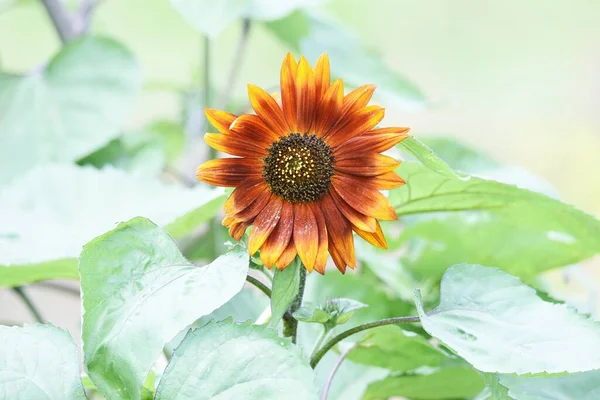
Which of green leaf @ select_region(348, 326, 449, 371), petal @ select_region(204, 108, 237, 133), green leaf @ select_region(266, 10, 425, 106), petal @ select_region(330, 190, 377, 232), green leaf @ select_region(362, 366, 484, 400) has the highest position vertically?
green leaf @ select_region(266, 10, 425, 106)

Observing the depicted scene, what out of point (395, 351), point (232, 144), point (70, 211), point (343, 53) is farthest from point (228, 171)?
point (343, 53)

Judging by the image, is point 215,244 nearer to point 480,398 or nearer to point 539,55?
point 480,398

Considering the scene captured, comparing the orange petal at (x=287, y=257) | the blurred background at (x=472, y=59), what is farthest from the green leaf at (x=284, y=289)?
the blurred background at (x=472, y=59)

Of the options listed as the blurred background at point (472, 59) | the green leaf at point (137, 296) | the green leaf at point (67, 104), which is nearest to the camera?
the green leaf at point (137, 296)

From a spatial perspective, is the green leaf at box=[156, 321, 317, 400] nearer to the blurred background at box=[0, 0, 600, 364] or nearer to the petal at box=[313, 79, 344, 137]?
the petal at box=[313, 79, 344, 137]

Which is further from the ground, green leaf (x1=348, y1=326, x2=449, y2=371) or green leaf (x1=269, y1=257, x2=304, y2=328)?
green leaf (x1=269, y1=257, x2=304, y2=328)

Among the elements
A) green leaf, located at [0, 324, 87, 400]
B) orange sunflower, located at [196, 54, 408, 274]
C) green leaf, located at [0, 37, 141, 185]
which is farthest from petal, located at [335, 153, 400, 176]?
green leaf, located at [0, 37, 141, 185]

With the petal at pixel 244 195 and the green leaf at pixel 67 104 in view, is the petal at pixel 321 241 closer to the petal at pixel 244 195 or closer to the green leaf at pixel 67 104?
the petal at pixel 244 195

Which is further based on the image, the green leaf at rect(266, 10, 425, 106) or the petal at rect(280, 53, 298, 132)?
the green leaf at rect(266, 10, 425, 106)
